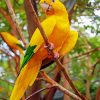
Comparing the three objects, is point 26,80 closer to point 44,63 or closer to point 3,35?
point 44,63

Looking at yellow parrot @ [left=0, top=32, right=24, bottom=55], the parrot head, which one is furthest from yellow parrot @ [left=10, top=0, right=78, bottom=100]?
yellow parrot @ [left=0, top=32, right=24, bottom=55]

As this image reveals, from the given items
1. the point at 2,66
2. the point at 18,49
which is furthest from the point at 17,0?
the point at 2,66

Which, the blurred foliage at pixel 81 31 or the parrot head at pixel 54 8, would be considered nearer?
the parrot head at pixel 54 8

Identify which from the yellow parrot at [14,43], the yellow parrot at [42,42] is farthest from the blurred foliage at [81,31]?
the yellow parrot at [42,42]

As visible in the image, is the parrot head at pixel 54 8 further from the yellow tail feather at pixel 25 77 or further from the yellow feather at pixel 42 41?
the yellow tail feather at pixel 25 77

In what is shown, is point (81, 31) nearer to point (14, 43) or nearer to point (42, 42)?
point (14, 43)

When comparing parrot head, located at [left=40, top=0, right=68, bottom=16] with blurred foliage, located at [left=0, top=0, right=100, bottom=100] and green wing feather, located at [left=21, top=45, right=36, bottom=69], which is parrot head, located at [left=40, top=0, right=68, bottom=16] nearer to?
green wing feather, located at [left=21, top=45, right=36, bottom=69]

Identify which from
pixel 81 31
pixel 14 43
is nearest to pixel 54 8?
pixel 14 43
